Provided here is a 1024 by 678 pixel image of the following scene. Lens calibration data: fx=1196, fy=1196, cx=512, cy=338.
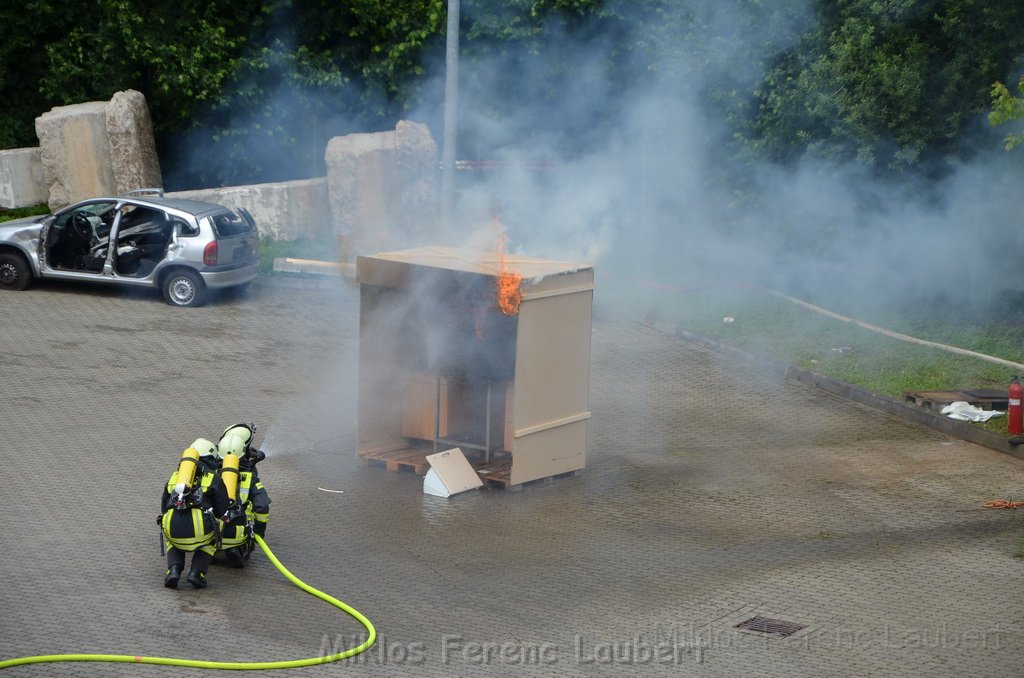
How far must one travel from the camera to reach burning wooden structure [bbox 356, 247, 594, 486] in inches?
358

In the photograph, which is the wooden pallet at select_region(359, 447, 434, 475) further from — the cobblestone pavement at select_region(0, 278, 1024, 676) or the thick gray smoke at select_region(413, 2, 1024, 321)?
the thick gray smoke at select_region(413, 2, 1024, 321)

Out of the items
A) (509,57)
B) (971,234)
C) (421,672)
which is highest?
(509,57)

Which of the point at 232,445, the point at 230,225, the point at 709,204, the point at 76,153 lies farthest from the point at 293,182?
the point at 232,445

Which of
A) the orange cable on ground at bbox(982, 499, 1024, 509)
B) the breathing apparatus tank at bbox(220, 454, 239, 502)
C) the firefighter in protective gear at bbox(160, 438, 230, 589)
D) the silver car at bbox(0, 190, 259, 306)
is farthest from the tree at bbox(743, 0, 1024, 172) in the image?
the firefighter in protective gear at bbox(160, 438, 230, 589)

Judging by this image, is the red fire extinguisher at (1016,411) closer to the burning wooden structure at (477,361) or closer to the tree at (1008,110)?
the tree at (1008,110)

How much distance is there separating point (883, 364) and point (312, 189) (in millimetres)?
9652

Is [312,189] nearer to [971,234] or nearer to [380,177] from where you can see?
[380,177]

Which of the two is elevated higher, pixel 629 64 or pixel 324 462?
pixel 629 64

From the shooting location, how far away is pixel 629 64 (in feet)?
49.2

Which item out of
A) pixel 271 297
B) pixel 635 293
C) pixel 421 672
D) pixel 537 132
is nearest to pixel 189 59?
pixel 271 297

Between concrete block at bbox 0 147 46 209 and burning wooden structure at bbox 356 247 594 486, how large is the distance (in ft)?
42.1

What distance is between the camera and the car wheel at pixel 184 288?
14.9 meters

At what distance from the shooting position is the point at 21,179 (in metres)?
20.3

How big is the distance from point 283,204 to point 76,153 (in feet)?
11.9
